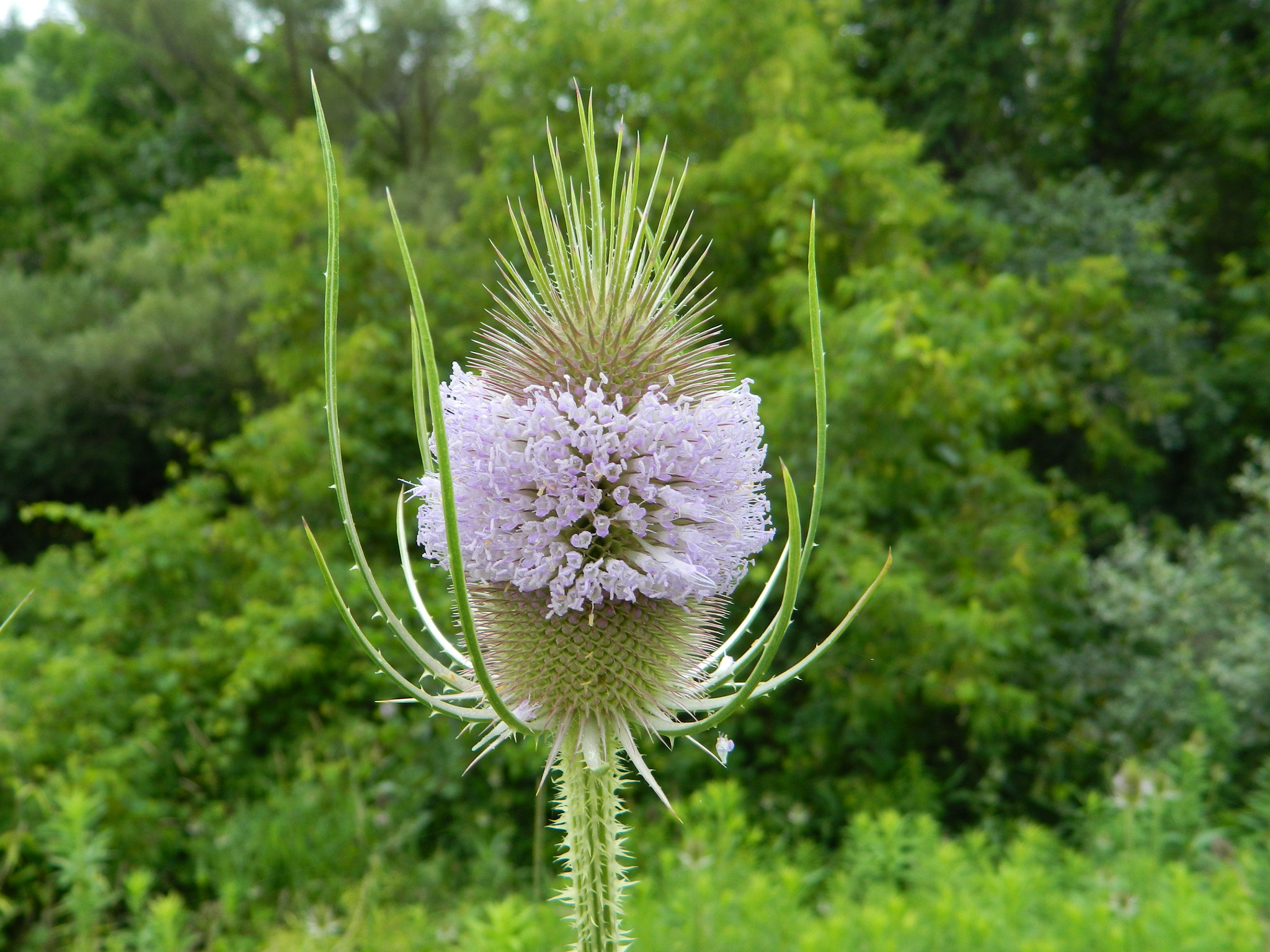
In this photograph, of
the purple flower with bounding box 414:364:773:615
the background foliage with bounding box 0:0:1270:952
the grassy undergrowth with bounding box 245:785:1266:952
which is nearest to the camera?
the purple flower with bounding box 414:364:773:615

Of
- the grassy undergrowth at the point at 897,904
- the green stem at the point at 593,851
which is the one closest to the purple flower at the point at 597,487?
the green stem at the point at 593,851

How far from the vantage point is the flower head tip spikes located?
1197 millimetres

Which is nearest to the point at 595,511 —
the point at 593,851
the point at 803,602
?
the point at 593,851

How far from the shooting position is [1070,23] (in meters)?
8.95

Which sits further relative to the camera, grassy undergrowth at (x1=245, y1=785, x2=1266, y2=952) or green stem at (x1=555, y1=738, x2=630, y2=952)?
grassy undergrowth at (x1=245, y1=785, x2=1266, y2=952)

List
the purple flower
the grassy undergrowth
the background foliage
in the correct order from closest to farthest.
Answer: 1. the purple flower
2. the grassy undergrowth
3. the background foliage

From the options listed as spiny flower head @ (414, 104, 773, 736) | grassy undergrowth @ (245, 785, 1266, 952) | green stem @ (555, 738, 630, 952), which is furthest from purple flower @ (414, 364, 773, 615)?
grassy undergrowth @ (245, 785, 1266, 952)

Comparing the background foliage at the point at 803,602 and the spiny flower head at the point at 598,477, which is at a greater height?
the background foliage at the point at 803,602

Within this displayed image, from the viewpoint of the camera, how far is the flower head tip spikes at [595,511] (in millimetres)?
1197

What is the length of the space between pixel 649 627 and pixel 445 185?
891 cm

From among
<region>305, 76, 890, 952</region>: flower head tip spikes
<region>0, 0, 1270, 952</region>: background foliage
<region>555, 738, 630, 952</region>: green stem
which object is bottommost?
<region>555, 738, 630, 952</region>: green stem

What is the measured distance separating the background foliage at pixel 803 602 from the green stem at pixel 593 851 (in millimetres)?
1285

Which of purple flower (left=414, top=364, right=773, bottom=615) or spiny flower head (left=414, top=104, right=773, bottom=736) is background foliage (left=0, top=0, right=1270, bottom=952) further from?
purple flower (left=414, top=364, right=773, bottom=615)

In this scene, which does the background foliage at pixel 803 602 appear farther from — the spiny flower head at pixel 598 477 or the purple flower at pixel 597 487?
the purple flower at pixel 597 487
